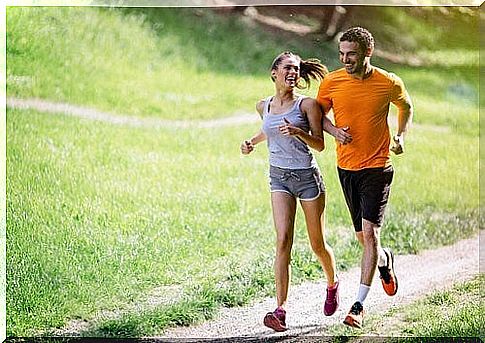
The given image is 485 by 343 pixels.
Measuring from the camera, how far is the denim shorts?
23.4 feet

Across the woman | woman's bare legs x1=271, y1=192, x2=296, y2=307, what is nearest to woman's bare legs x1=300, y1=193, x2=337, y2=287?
the woman

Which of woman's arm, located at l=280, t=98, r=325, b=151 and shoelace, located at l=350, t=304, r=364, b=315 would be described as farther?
shoelace, located at l=350, t=304, r=364, b=315

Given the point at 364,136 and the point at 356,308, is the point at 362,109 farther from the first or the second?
the point at 356,308

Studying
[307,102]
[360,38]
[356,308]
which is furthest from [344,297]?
[360,38]

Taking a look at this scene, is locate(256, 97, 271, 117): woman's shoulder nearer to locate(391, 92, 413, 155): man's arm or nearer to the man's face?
the man's face

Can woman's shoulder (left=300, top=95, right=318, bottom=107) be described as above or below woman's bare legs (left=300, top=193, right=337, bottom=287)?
above

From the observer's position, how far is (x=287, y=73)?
7.18m

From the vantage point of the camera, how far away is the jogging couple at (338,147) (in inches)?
279

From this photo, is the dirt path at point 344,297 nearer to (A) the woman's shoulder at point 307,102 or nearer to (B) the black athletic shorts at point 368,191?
(B) the black athletic shorts at point 368,191

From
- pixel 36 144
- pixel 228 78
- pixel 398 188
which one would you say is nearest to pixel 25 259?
pixel 36 144

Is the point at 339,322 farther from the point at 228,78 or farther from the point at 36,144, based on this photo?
the point at 36,144

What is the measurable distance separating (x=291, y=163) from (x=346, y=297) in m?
0.96

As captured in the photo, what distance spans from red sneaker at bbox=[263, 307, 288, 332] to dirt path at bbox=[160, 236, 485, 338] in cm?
5

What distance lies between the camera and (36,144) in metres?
7.72
